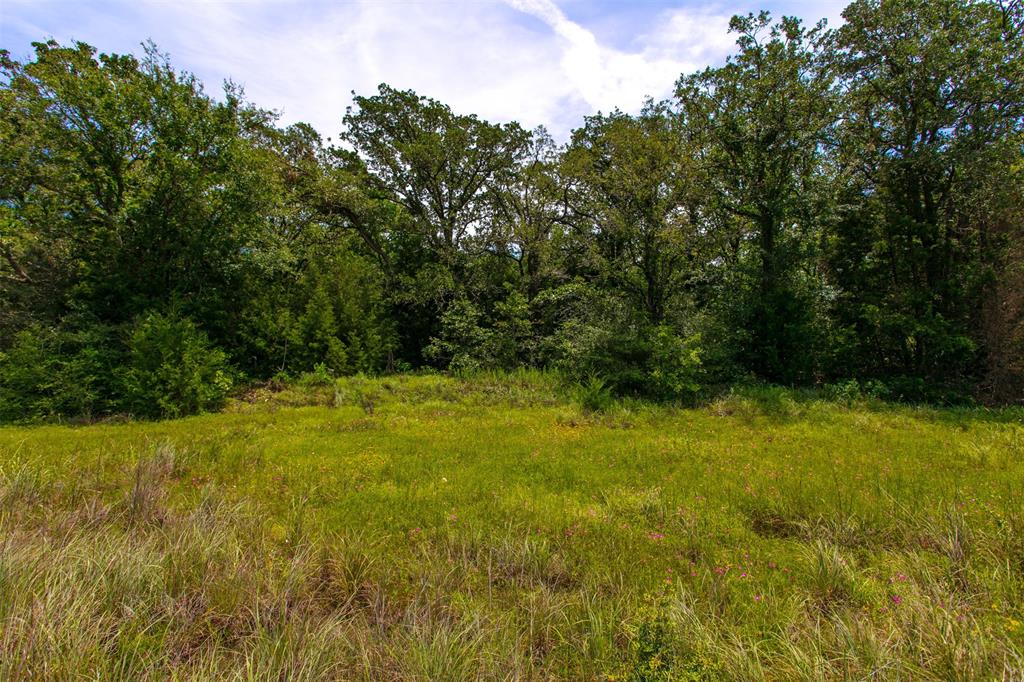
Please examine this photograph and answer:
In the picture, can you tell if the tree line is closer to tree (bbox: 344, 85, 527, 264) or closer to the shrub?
the shrub

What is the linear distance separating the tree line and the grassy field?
4626 millimetres

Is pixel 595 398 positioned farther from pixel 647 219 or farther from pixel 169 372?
pixel 169 372

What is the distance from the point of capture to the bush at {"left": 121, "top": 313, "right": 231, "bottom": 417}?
1054 cm

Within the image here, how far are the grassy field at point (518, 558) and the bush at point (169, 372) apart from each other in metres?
2.59

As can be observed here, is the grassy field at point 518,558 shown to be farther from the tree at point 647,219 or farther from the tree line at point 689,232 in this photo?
the tree at point 647,219

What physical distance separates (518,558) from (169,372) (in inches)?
455

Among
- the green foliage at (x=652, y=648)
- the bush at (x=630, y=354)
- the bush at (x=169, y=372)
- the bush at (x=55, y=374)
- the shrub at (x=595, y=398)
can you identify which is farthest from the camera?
the bush at (x=630, y=354)

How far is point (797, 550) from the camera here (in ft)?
13.3

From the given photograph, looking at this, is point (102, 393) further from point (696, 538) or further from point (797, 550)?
point (797, 550)

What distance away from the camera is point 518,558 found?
380cm

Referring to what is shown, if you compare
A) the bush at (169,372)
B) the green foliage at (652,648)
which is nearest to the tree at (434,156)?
the bush at (169,372)

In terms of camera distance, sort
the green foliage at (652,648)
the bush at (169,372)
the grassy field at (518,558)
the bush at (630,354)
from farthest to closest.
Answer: the bush at (630,354) → the bush at (169,372) → the grassy field at (518,558) → the green foliage at (652,648)

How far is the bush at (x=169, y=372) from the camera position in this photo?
415 inches

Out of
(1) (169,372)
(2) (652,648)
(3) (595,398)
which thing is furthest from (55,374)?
(2) (652,648)
